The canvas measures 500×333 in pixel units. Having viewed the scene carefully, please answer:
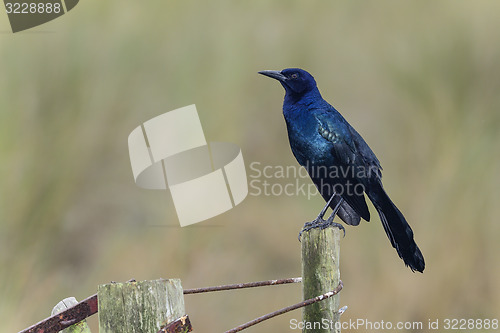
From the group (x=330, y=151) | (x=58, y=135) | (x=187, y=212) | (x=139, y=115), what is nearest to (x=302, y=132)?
(x=330, y=151)

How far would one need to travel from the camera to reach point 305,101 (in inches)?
157

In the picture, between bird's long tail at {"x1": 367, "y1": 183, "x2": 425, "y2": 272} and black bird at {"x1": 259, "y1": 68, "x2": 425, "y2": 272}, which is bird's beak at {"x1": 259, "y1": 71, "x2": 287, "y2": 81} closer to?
black bird at {"x1": 259, "y1": 68, "x2": 425, "y2": 272}

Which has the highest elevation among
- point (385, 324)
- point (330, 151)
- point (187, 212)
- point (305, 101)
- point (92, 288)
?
point (305, 101)

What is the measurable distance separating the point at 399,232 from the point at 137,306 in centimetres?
178

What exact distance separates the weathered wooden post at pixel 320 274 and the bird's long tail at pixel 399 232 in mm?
705

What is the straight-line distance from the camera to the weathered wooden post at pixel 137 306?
6.83ft

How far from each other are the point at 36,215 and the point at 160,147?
112 centimetres

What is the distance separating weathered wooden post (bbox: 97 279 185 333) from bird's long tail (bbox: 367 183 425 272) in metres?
1.65

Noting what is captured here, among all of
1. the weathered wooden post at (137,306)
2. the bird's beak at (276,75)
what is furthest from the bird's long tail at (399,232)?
the weathered wooden post at (137,306)

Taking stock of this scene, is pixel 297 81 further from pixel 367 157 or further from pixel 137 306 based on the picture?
pixel 137 306

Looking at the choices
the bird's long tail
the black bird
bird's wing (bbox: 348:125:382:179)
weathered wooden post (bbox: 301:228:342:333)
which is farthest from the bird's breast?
weathered wooden post (bbox: 301:228:342:333)

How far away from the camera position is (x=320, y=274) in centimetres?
277

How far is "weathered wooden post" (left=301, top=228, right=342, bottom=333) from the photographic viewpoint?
2768 millimetres

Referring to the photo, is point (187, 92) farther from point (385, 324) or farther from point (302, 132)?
point (385, 324)
